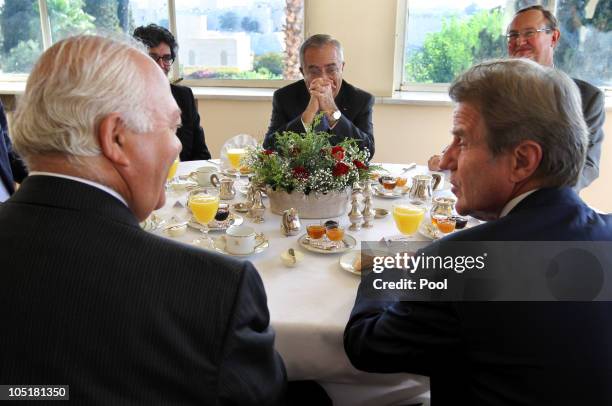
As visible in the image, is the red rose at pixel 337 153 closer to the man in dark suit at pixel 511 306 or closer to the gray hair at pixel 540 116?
the man in dark suit at pixel 511 306

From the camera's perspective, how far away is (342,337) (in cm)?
116

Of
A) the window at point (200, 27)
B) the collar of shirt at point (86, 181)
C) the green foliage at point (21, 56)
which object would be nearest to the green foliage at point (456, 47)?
the window at point (200, 27)

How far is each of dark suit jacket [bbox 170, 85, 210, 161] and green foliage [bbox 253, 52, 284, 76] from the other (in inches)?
50.0

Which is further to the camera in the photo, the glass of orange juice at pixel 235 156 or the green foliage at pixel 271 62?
the green foliage at pixel 271 62

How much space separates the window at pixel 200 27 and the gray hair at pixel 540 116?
3180 millimetres

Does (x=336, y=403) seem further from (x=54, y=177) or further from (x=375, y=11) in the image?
(x=375, y=11)

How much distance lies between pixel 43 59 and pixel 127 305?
1.47 feet

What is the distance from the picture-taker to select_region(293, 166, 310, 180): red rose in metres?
1.75

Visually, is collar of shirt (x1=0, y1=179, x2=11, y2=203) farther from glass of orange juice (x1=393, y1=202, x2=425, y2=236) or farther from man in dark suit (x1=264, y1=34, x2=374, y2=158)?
glass of orange juice (x1=393, y1=202, x2=425, y2=236)

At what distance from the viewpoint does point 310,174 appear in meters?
1.78

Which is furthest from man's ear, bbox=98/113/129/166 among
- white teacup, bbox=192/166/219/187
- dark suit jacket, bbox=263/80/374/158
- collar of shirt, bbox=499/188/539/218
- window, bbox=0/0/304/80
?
window, bbox=0/0/304/80

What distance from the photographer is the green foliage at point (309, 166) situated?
1.77m

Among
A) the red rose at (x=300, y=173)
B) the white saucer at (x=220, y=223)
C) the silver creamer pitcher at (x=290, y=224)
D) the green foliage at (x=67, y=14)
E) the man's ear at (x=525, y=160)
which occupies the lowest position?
the white saucer at (x=220, y=223)

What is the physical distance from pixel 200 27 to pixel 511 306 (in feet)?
13.1
